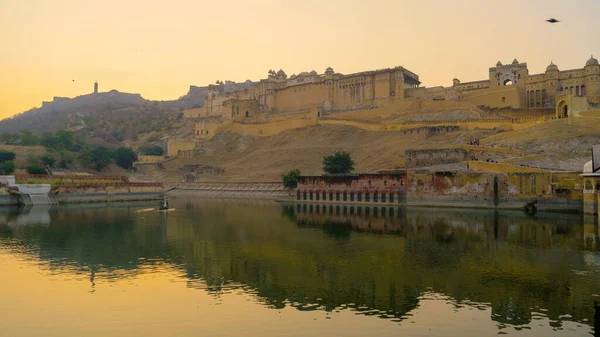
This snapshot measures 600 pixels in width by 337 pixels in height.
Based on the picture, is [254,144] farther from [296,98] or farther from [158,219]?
[158,219]

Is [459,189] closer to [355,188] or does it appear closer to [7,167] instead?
[355,188]

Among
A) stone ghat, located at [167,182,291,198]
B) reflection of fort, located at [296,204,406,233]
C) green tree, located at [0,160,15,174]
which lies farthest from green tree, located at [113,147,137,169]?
reflection of fort, located at [296,204,406,233]

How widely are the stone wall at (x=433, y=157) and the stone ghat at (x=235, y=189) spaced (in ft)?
40.7

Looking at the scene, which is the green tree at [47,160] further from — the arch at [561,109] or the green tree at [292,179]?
the arch at [561,109]

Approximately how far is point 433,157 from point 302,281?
32538 mm

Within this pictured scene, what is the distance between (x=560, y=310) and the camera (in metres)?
12.0

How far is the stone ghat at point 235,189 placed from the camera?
176 feet

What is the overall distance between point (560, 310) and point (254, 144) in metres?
64.7

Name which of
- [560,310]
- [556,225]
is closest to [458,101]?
[556,225]

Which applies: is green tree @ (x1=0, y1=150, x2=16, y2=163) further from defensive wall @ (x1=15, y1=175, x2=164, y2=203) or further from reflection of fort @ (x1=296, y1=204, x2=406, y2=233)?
reflection of fort @ (x1=296, y1=204, x2=406, y2=233)

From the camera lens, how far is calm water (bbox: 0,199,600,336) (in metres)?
11.2

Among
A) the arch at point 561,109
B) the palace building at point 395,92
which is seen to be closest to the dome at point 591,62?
the palace building at point 395,92

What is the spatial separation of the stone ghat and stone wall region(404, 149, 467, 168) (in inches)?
488

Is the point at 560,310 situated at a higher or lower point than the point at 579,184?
lower
